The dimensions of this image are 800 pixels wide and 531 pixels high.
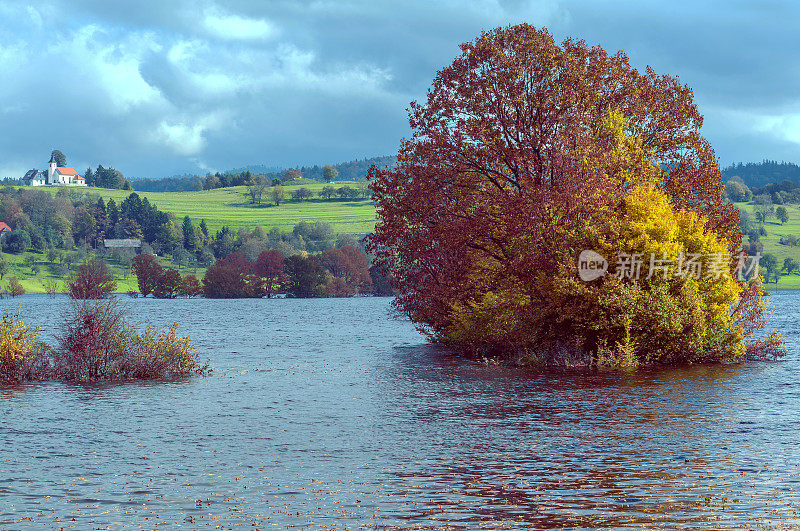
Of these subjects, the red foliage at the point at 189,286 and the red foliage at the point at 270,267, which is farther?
the red foliage at the point at 189,286

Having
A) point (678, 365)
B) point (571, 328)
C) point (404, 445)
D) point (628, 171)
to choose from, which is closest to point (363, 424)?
point (404, 445)

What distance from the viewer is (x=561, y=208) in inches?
1752

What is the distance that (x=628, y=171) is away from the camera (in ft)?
159

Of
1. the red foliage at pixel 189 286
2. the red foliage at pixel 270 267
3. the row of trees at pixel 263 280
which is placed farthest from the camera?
the red foliage at pixel 189 286

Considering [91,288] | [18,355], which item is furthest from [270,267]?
[18,355]

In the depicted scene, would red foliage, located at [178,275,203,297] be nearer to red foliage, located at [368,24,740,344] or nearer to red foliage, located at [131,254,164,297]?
red foliage, located at [131,254,164,297]

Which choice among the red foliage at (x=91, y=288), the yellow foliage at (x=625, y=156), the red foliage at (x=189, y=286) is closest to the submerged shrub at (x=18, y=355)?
the red foliage at (x=91, y=288)

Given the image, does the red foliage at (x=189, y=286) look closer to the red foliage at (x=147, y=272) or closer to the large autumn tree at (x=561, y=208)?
the red foliage at (x=147, y=272)

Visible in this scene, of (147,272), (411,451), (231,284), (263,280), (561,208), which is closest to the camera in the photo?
(411,451)

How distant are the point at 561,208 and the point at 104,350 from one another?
25.9 meters

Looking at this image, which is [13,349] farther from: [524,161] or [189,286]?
[189,286]

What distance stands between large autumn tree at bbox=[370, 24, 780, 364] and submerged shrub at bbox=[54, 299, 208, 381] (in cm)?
1838

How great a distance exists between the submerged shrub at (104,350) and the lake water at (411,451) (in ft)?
6.75

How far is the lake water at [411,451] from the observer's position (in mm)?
16938
